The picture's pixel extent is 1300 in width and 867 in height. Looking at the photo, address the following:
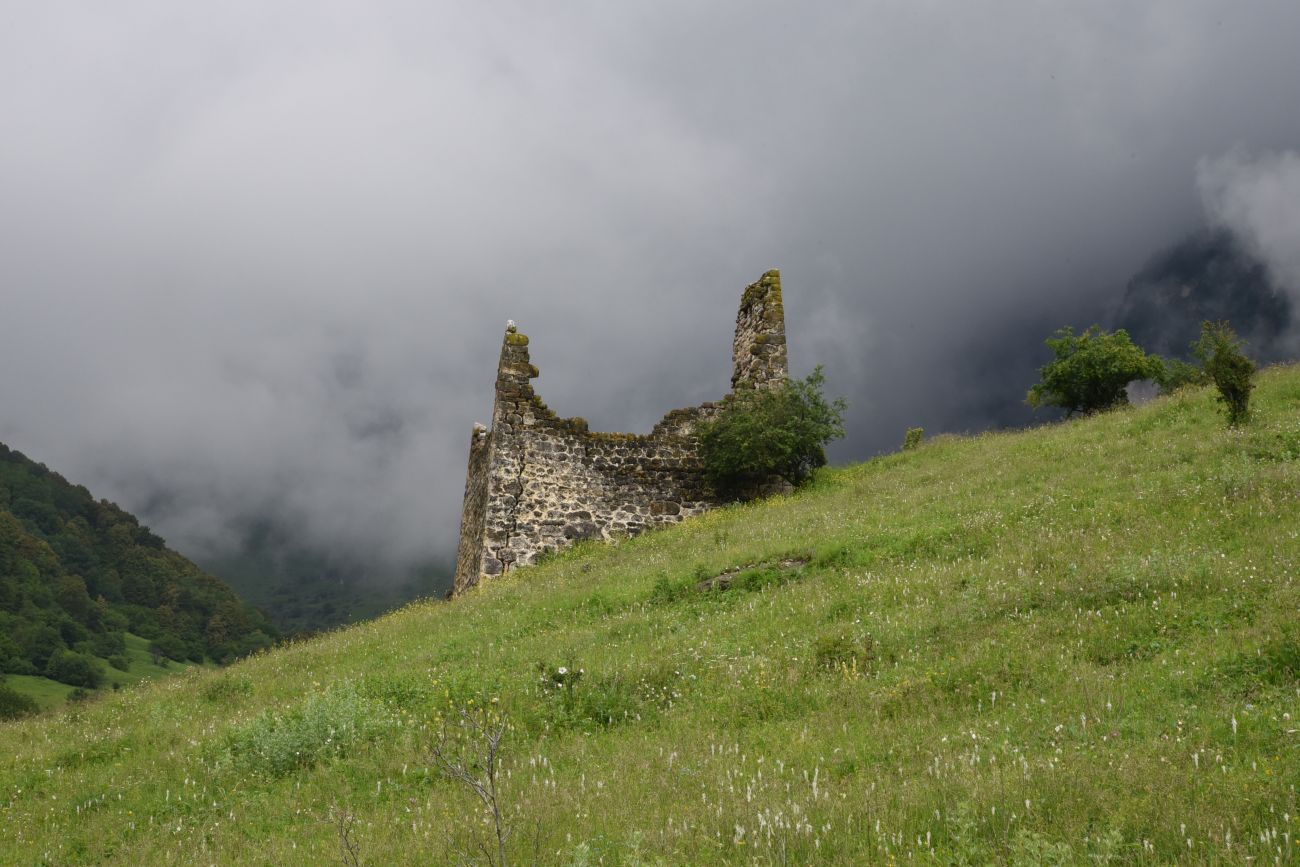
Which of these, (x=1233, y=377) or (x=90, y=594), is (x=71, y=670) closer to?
(x=90, y=594)

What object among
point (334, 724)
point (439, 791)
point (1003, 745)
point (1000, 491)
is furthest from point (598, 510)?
point (1003, 745)

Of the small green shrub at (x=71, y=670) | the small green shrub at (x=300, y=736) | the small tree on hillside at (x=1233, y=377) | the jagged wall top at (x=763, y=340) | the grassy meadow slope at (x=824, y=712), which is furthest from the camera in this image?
the small green shrub at (x=71, y=670)

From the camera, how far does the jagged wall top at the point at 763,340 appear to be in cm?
2480

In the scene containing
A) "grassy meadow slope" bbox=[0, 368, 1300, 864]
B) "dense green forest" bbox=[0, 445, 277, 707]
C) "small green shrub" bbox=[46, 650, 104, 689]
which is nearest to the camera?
"grassy meadow slope" bbox=[0, 368, 1300, 864]

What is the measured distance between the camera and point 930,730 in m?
6.69

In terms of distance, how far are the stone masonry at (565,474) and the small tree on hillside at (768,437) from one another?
29.7 inches

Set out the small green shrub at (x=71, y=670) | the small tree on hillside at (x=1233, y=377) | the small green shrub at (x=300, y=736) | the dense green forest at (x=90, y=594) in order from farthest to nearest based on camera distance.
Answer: the dense green forest at (x=90, y=594) < the small green shrub at (x=71, y=670) < the small tree on hillside at (x=1233, y=377) < the small green shrub at (x=300, y=736)

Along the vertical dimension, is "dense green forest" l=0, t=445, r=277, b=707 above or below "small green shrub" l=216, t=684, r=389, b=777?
above

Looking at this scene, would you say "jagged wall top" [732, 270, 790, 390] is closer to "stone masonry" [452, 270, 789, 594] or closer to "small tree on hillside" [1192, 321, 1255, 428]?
"stone masonry" [452, 270, 789, 594]

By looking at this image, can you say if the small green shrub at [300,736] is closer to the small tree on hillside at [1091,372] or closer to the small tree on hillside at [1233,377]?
the small tree on hillside at [1233,377]

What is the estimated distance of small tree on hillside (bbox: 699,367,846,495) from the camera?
882 inches

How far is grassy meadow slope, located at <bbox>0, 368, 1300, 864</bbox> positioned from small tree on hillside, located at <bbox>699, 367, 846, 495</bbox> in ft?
23.1

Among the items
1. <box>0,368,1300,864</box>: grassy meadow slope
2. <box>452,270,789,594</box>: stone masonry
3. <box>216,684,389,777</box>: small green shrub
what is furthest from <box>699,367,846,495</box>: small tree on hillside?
<box>216,684,389,777</box>: small green shrub

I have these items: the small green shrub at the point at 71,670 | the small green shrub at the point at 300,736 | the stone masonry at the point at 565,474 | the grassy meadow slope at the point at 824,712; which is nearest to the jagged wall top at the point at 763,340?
the stone masonry at the point at 565,474
